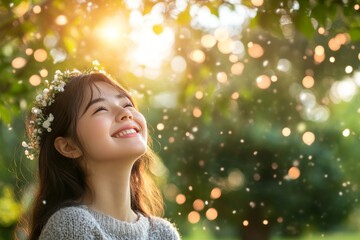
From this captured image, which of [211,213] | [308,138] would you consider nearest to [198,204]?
[211,213]

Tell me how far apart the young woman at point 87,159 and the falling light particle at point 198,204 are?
30.7 ft

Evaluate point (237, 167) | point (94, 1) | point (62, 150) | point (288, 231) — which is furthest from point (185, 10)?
point (288, 231)

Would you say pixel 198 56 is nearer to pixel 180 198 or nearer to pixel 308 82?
pixel 308 82

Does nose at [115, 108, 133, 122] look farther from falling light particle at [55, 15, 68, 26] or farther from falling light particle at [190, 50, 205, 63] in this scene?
falling light particle at [190, 50, 205, 63]

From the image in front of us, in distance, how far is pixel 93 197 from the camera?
2.21 metres

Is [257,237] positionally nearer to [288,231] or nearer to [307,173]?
[288,231]

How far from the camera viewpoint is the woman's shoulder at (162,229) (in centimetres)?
236

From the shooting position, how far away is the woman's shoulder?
92.7 inches

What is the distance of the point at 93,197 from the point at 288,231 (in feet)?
36.5

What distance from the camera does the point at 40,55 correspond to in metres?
4.42

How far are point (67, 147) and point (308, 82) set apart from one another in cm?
883

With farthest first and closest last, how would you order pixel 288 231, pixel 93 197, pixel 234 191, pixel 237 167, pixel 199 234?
pixel 199 234, pixel 288 231, pixel 234 191, pixel 237 167, pixel 93 197

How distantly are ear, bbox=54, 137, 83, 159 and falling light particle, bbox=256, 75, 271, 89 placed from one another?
7.92 metres

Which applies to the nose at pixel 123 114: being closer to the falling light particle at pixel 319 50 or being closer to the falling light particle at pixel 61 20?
the falling light particle at pixel 61 20
